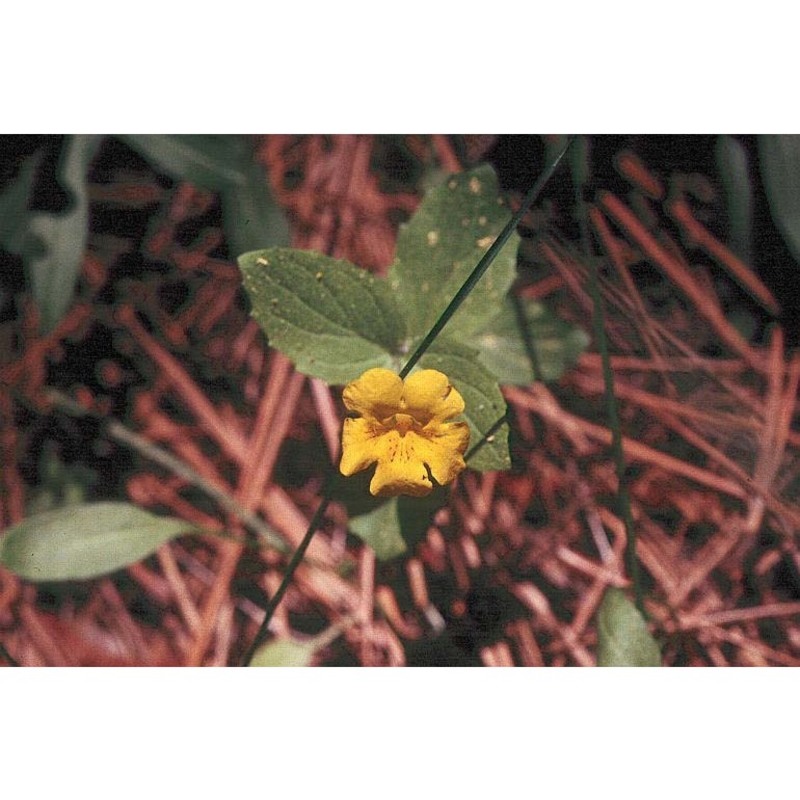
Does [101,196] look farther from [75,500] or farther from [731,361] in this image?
[731,361]

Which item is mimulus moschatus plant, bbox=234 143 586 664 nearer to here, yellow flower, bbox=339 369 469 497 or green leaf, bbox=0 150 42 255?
yellow flower, bbox=339 369 469 497

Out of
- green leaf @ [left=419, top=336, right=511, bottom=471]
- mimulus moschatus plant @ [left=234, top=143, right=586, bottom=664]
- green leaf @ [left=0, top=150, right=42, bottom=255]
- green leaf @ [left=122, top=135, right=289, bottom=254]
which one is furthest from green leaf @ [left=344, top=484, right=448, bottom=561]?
green leaf @ [left=0, top=150, right=42, bottom=255]

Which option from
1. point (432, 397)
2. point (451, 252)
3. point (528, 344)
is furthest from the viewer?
point (528, 344)

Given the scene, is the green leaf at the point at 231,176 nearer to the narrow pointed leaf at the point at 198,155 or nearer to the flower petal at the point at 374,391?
the narrow pointed leaf at the point at 198,155

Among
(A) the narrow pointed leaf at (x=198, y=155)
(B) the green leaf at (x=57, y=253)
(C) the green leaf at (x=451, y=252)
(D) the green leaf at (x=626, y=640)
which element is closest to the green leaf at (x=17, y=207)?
(B) the green leaf at (x=57, y=253)

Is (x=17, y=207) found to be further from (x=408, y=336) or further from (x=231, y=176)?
(x=408, y=336)

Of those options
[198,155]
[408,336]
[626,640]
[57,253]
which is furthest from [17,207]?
[626,640]

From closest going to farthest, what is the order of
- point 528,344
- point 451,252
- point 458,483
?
point 451,252 < point 528,344 < point 458,483
